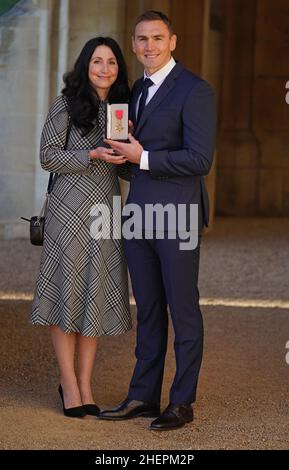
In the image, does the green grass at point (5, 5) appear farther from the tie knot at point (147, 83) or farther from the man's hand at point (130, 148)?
the man's hand at point (130, 148)

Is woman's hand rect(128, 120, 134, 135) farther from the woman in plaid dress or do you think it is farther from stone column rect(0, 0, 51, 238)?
stone column rect(0, 0, 51, 238)

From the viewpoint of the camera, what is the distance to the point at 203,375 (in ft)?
23.8

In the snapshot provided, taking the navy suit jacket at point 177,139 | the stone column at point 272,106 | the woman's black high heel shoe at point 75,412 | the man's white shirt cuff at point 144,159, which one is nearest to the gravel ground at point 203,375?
the woman's black high heel shoe at point 75,412

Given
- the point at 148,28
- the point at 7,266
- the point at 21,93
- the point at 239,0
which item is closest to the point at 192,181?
the point at 148,28

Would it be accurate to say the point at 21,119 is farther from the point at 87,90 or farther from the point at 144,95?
the point at 144,95

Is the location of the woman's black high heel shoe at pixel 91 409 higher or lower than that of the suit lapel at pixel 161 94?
lower

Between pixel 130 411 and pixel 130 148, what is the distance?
126cm

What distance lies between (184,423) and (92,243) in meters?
0.92

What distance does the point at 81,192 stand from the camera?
19.2ft

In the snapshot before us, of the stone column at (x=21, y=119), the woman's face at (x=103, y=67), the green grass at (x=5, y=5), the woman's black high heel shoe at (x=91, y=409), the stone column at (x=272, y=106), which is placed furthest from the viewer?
the stone column at (x=272, y=106)

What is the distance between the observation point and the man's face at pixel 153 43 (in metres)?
5.54

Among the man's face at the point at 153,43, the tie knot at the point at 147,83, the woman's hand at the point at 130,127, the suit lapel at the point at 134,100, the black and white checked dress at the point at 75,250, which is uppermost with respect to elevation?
the man's face at the point at 153,43

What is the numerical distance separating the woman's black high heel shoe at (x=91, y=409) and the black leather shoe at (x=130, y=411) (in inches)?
1.9

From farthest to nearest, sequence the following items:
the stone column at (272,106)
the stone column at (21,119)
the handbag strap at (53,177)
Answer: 1. the stone column at (272,106)
2. the stone column at (21,119)
3. the handbag strap at (53,177)
